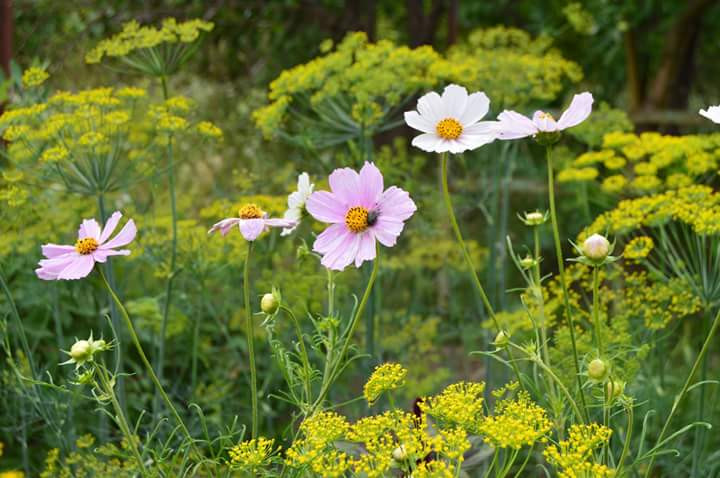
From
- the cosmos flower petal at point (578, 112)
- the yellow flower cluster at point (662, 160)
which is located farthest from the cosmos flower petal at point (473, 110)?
the yellow flower cluster at point (662, 160)

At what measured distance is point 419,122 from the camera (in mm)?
1638

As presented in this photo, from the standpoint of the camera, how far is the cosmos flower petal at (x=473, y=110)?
64.5 inches

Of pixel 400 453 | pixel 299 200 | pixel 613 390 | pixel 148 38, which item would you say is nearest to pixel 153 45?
pixel 148 38

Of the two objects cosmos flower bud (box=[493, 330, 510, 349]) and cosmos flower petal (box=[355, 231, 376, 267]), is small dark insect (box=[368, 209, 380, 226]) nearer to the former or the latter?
cosmos flower petal (box=[355, 231, 376, 267])

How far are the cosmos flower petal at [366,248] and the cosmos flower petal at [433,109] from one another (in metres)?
0.27

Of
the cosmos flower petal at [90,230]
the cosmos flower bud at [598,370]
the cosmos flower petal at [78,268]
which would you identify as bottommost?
the cosmos flower bud at [598,370]

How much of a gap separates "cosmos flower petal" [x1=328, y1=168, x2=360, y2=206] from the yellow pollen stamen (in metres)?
0.02

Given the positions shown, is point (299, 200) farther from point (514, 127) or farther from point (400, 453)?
point (400, 453)

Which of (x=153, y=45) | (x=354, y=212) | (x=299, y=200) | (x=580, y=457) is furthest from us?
(x=153, y=45)

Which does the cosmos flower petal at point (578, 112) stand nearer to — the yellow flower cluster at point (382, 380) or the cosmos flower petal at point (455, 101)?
the cosmos flower petal at point (455, 101)

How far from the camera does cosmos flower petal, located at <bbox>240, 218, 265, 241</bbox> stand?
4.92ft

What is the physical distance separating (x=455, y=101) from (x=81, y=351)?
805mm

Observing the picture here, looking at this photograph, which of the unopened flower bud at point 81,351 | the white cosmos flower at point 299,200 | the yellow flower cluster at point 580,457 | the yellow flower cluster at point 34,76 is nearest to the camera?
the yellow flower cluster at point 580,457

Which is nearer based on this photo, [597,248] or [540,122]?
[597,248]
